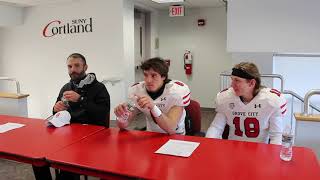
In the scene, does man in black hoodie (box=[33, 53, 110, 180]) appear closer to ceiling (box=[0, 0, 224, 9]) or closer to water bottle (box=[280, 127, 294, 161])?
water bottle (box=[280, 127, 294, 161])

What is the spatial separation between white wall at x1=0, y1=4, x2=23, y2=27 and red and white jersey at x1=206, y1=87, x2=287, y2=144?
16.0 feet

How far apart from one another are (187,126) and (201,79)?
14.5ft

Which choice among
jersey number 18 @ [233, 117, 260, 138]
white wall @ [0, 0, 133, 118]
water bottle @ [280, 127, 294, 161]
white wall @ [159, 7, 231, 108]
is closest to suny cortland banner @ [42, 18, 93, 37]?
white wall @ [0, 0, 133, 118]

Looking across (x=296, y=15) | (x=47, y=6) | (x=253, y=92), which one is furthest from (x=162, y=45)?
(x=253, y=92)

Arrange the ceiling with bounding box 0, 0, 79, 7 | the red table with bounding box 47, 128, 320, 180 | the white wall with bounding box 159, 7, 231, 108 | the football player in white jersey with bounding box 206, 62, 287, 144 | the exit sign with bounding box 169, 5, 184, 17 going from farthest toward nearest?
1. the white wall with bounding box 159, 7, 231, 108
2. the exit sign with bounding box 169, 5, 184, 17
3. the ceiling with bounding box 0, 0, 79, 7
4. the football player in white jersey with bounding box 206, 62, 287, 144
5. the red table with bounding box 47, 128, 320, 180

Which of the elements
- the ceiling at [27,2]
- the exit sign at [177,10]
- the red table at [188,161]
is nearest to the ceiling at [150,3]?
the ceiling at [27,2]

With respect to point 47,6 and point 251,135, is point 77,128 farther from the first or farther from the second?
point 47,6

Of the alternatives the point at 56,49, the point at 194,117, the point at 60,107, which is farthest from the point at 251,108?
the point at 56,49

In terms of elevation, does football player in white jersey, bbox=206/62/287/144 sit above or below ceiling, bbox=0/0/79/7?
below

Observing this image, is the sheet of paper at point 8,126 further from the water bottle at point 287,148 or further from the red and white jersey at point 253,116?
the water bottle at point 287,148

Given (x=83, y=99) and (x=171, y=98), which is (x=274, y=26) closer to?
(x=171, y=98)

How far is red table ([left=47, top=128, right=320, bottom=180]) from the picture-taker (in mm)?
1389

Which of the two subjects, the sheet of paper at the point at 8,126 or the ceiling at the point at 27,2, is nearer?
the sheet of paper at the point at 8,126

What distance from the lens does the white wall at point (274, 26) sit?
391 centimetres
